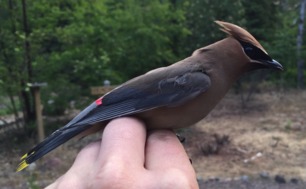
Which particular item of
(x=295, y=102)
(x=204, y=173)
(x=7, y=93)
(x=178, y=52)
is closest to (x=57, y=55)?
(x=7, y=93)

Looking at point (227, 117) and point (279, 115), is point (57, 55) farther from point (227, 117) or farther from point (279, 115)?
point (279, 115)

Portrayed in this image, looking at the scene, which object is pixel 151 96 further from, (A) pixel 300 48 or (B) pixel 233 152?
(A) pixel 300 48

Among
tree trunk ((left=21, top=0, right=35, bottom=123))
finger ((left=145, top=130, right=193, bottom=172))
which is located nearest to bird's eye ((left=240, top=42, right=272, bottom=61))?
finger ((left=145, top=130, right=193, bottom=172))

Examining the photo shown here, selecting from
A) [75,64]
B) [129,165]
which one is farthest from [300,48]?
[129,165]

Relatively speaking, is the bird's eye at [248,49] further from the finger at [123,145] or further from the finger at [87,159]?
the finger at [87,159]

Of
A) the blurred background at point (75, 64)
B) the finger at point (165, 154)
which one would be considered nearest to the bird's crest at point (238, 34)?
the finger at point (165, 154)
